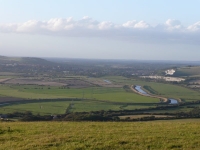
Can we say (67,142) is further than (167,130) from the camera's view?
No

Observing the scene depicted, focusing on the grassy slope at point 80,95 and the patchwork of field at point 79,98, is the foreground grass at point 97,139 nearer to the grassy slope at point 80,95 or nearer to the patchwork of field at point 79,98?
the patchwork of field at point 79,98

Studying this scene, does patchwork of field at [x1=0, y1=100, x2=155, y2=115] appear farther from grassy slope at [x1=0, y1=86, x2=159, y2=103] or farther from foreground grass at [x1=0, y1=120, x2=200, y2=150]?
foreground grass at [x1=0, y1=120, x2=200, y2=150]

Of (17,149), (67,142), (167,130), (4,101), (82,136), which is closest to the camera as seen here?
(17,149)

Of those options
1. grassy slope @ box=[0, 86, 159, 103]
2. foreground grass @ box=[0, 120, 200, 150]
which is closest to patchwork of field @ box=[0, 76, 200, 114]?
grassy slope @ box=[0, 86, 159, 103]

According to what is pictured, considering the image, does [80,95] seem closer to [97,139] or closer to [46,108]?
[46,108]

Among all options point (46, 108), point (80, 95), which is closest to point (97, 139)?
point (46, 108)

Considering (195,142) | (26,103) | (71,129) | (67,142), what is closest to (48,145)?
(67,142)

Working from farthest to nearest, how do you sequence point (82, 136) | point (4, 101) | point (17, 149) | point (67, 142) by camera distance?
point (4, 101)
point (82, 136)
point (67, 142)
point (17, 149)

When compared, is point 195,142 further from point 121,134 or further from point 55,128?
point 55,128

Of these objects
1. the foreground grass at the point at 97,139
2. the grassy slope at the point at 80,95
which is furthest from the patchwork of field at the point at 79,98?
the foreground grass at the point at 97,139

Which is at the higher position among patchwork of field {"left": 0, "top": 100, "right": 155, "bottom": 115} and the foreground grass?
the foreground grass

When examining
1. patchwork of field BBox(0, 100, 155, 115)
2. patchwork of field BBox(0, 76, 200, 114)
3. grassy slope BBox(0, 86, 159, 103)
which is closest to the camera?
patchwork of field BBox(0, 100, 155, 115)
